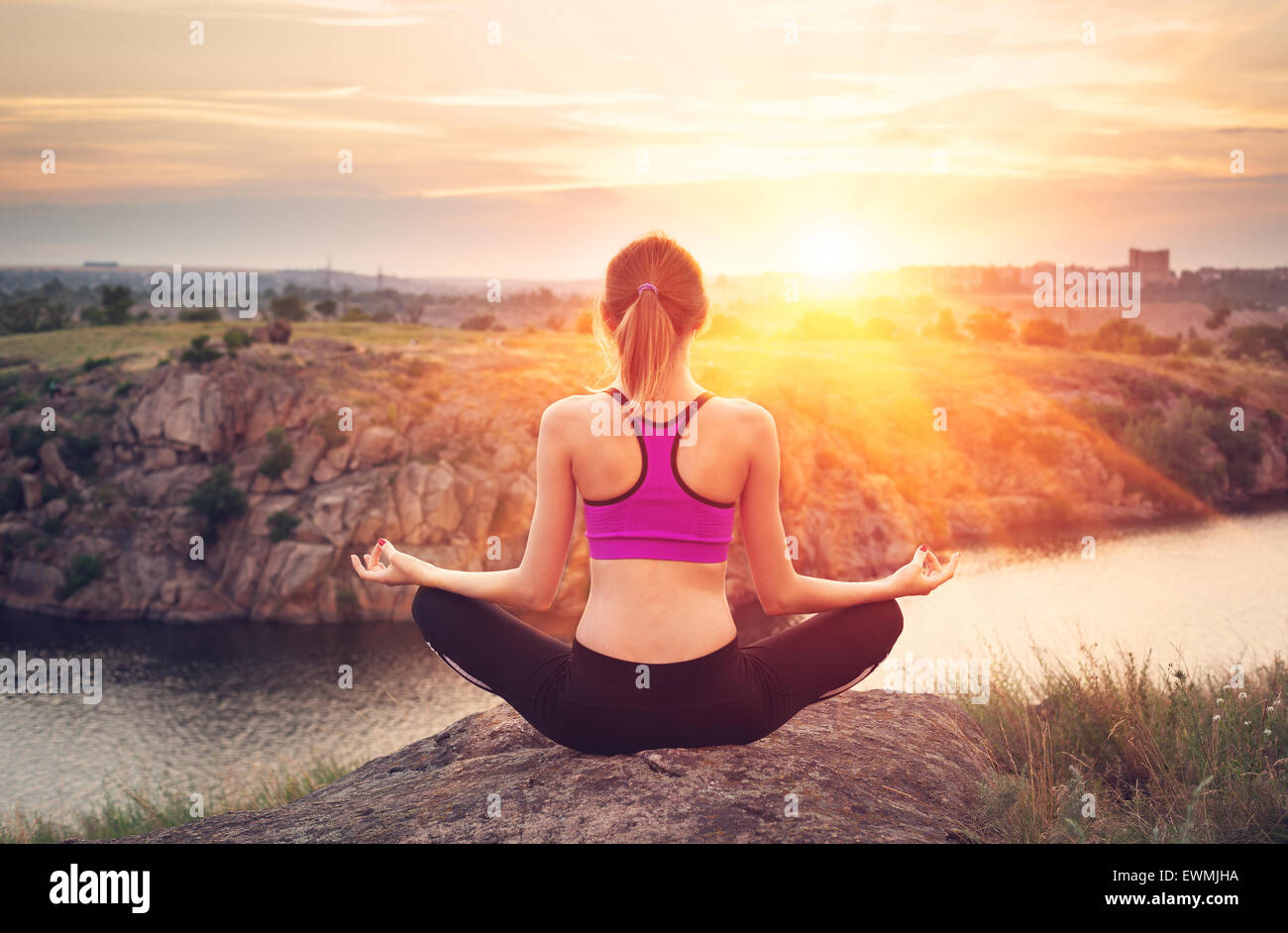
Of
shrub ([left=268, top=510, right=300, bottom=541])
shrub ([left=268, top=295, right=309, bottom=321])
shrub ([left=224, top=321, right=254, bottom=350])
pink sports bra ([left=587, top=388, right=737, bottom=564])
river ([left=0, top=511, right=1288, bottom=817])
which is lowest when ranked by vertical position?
river ([left=0, top=511, right=1288, bottom=817])

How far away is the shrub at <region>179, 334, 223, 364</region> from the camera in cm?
6481

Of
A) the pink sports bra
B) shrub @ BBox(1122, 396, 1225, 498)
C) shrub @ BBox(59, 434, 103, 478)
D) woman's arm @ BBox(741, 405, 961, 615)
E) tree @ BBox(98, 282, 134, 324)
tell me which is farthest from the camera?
tree @ BBox(98, 282, 134, 324)

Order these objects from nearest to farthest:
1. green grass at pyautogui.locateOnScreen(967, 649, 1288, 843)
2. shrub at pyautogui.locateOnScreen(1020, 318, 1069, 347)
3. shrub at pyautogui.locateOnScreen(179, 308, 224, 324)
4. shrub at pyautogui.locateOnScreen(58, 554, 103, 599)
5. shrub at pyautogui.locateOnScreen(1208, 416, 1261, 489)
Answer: green grass at pyautogui.locateOnScreen(967, 649, 1288, 843), shrub at pyautogui.locateOnScreen(58, 554, 103, 599), shrub at pyautogui.locateOnScreen(1208, 416, 1261, 489), shrub at pyautogui.locateOnScreen(179, 308, 224, 324), shrub at pyautogui.locateOnScreen(1020, 318, 1069, 347)

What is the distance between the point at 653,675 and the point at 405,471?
57.5 m

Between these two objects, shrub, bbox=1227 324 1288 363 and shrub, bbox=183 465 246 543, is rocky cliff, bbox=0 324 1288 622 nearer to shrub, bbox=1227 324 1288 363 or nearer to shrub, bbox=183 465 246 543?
shrub, bbox=183 465 246 543

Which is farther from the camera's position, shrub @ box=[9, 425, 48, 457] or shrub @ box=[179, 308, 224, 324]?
shrub @ box=[179, 308, 224, 324]

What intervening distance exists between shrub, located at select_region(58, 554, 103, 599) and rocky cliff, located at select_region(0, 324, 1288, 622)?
4.9 inches

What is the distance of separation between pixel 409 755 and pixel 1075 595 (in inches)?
1650

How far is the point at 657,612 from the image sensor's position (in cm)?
371

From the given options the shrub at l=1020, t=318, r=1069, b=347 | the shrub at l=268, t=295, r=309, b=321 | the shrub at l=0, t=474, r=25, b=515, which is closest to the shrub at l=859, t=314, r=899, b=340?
the shrub at l=1020, t=318, r=1069, b=347

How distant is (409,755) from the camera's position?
562 cm

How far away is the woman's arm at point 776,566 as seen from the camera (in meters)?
3.75

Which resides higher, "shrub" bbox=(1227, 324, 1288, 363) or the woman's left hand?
"shrub" bbox=(1227, 324, 1288, 363)
